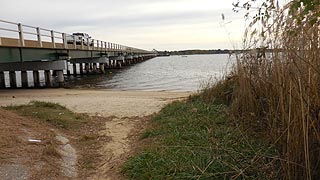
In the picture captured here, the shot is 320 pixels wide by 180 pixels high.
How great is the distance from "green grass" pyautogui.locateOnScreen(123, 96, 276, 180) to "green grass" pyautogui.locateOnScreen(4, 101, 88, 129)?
238 cm

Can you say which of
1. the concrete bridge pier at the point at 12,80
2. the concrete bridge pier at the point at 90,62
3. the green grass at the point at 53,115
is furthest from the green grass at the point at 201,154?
the concrete bridge pier at the point at 90,62

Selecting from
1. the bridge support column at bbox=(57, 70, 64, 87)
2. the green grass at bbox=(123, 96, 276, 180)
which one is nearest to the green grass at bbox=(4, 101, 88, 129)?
the green grass at bbox=(123, 96, 276, 180)

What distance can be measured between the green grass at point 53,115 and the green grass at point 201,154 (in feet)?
7.81

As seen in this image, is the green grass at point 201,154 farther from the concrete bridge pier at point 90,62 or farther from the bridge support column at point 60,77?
the concrete bridge pier at point 90,62

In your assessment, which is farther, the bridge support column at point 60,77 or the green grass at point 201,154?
the bridge support column at point 60,77

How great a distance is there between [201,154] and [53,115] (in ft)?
18.5

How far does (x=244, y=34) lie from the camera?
593cm

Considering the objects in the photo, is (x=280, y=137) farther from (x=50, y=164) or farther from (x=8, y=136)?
(x=8, y=136)

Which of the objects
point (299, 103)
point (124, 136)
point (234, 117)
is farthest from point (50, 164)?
point (299, 103)

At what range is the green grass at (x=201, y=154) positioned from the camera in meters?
3.89

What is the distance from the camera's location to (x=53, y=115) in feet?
30.0

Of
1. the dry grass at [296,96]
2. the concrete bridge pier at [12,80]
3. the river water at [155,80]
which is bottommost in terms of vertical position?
the river water at [155,80]

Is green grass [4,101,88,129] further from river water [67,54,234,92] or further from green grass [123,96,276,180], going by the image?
river water [67,54,234,92]

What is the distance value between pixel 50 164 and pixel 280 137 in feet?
10.7
